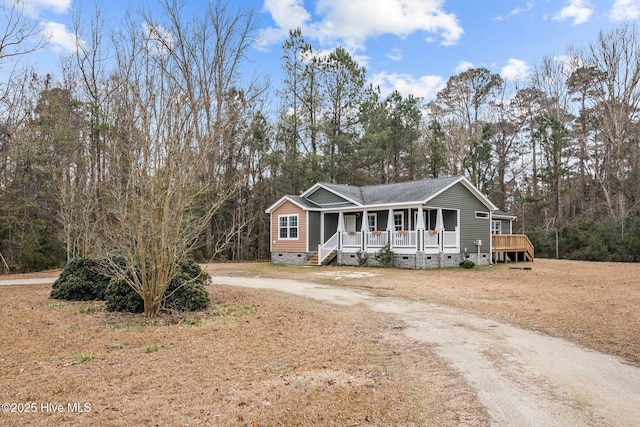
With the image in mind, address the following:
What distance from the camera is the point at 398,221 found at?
70.4 ft

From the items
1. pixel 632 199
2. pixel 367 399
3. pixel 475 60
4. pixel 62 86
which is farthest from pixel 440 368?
pixel 475 60

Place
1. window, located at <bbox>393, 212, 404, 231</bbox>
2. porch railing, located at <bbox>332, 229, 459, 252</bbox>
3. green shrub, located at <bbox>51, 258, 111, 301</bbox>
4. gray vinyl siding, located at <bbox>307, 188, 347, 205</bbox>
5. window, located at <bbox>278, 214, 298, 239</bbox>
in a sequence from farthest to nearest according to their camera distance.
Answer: window, located at <bbox>278, 214, 298, 239</bbox> → gray vinyl siding, located at <bbox>307, 188, 347, 205</bbox> → window, located at <bbox>393, 212, 404, 231</bbox> → porch railing, located at <bbox>332, 229, 459, 252</bbox> → green shrub, located at <bbox>51, 258, 111, 301</bbox>

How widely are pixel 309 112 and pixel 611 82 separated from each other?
20611 mm

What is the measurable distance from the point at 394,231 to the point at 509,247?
836 centimetres

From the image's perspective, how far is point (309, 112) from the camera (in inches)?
1178

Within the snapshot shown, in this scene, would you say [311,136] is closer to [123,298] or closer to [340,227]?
[340,227]

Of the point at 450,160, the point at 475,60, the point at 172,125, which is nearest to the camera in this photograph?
the point at 172,125

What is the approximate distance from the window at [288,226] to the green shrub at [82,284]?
1332 centimetres

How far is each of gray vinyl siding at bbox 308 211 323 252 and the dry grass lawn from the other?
12.2 m

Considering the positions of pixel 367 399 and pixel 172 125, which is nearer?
pixel 367 399

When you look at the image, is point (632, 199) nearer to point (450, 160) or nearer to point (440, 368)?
point (450, 160)

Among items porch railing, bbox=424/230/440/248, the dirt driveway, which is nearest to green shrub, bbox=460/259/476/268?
porch railing, bbox=424/230/440/248

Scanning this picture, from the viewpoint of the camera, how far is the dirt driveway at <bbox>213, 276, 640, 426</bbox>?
11.9 feet

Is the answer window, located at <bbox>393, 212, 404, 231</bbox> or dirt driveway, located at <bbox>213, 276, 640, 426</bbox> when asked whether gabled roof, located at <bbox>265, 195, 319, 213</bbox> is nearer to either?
window, located at <bbox>393, 212, 404, 231</bbox>
